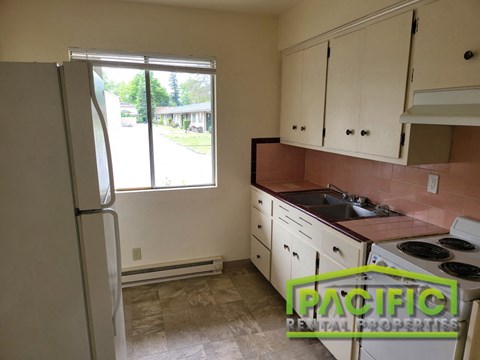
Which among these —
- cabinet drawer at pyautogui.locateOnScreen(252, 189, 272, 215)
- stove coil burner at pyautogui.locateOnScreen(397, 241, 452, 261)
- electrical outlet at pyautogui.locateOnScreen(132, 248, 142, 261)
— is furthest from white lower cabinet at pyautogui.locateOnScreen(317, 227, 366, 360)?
electrical outlet at pyautogui.locateOnScreen(132, 248, 142, 261)

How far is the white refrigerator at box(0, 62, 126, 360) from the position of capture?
1189 millimetres

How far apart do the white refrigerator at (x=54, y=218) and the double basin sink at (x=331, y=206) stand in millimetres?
1431

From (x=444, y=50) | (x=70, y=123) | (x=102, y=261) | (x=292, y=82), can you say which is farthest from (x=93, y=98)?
(x=292, y=82)

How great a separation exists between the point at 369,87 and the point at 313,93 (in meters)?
0.66

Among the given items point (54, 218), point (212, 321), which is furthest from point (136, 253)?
→ point (54, 218)

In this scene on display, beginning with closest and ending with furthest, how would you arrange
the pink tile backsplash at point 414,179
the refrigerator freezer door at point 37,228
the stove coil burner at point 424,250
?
1. the refrigerator freezer door at point 37,228
2. the stove coil burner at point 424,250
3. the pink tile backsplash at point 414,179

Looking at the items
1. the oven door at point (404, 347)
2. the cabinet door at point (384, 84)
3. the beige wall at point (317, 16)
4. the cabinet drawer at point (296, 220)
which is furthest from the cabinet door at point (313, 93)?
the oven door at point (404, 347)

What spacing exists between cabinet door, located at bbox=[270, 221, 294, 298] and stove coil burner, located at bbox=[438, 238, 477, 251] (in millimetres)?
1060

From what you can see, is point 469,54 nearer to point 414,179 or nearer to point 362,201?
point 414,179

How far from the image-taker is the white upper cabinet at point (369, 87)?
174 cm

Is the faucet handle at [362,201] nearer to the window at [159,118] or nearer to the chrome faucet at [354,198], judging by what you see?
the chrome faucet at [354,198]

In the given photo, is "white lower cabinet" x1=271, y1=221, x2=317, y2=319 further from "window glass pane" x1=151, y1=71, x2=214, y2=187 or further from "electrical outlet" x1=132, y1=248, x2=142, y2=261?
"electrical outlet" x1=132, y1=248, x2=142, y2=261

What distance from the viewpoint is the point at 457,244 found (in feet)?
5.22

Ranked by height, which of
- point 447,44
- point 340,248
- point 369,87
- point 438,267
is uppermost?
point 447,44
